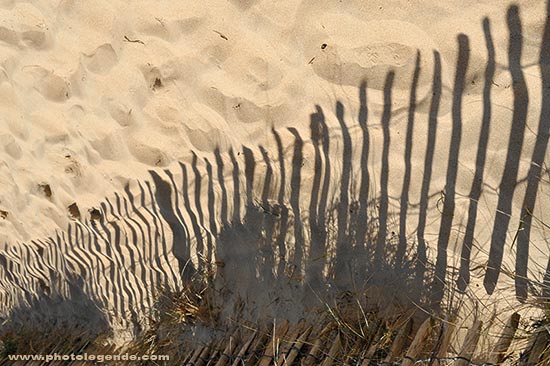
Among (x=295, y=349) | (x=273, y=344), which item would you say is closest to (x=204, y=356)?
(x=273, y=344)

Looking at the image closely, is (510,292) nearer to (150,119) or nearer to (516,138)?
(516,138)

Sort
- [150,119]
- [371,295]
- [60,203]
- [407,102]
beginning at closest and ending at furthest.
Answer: [407,102]
[371,295]
[150,119]
[60,203]

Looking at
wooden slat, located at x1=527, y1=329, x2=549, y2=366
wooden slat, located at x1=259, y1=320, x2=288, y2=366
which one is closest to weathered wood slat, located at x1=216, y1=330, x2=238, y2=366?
wooden slat, located at x1=259, y1=320, x2=288, y2=366

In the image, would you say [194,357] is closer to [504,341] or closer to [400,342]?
[400,342]

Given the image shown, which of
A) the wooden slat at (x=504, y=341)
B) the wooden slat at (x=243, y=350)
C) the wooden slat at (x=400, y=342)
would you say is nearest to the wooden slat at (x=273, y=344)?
the wooden slat at (x=243, y=350)

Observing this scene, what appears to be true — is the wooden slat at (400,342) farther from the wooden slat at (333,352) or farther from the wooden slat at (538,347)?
the wooden slat at (538,347)

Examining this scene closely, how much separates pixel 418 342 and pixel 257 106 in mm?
1331

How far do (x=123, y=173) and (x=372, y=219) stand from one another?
5.06 feet

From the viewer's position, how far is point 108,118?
3.20m

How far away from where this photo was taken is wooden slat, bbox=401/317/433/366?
7.30ft

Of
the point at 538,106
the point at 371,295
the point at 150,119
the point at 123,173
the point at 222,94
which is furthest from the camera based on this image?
the point at 123,173

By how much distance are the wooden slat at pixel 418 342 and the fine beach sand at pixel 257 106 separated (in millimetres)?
222

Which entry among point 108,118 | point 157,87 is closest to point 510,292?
point 157,87

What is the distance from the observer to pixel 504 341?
2.19 meters
